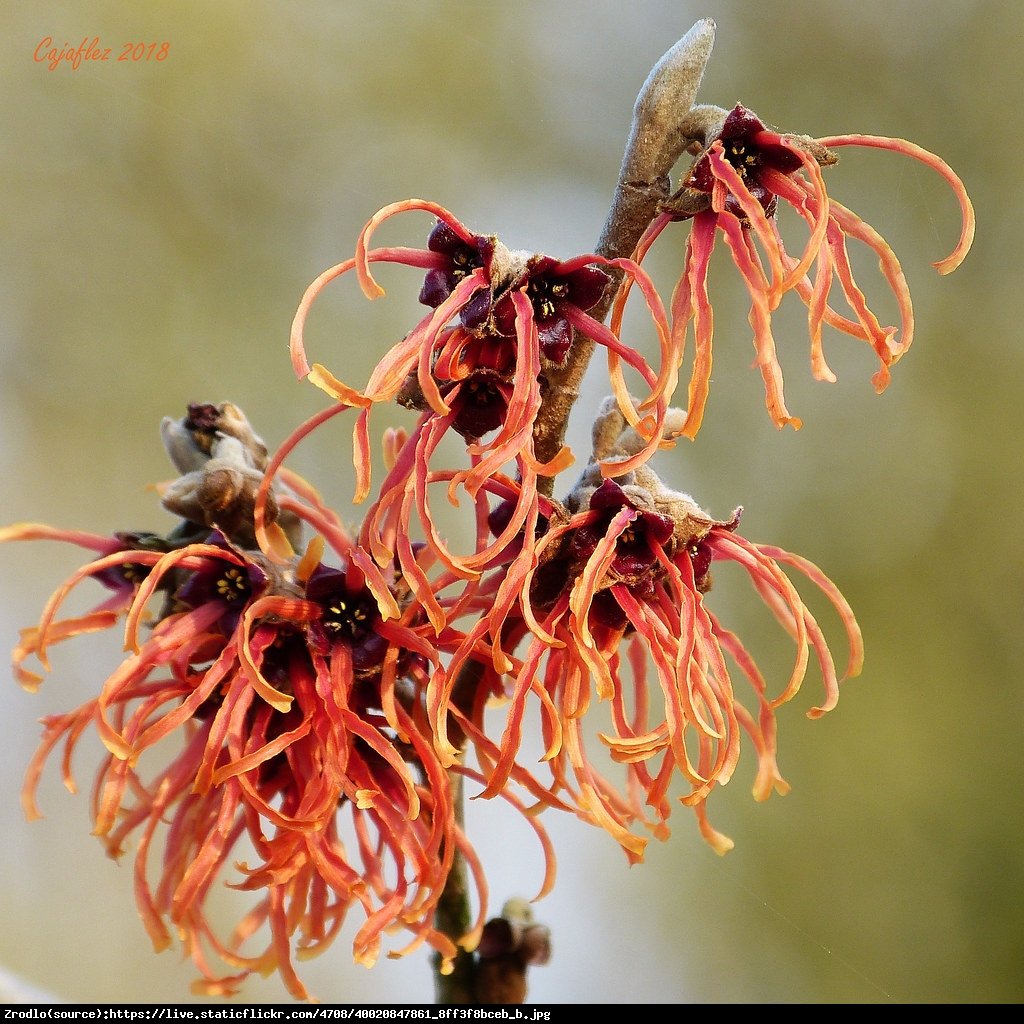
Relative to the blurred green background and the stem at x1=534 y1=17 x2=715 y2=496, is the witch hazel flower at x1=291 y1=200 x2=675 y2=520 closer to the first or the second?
the stem at x1=534 y1=17 x2=715 y2=496

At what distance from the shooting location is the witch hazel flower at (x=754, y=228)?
82 centimetres

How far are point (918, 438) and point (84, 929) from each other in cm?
353

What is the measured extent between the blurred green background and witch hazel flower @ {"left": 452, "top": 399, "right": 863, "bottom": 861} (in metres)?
2.06

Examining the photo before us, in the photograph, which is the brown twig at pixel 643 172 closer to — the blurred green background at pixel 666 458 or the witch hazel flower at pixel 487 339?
the witch hazel flower at pixel 487 339

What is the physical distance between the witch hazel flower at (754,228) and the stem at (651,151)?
1 cm

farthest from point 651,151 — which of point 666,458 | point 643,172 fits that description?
point 666,458

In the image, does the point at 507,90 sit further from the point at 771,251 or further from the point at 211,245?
the point at 771,251

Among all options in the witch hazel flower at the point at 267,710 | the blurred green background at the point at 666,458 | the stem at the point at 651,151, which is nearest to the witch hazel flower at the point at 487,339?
the stem at the point at 651,151

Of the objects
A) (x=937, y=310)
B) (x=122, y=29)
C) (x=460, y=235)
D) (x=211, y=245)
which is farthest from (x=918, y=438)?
Result: (x=460, y=235)

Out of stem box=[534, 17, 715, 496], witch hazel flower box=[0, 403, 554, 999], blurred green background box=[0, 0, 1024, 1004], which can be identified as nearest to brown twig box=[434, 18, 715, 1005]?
stem box=[534, 17, 715, 496]

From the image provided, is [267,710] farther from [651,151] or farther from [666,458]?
[666,458]

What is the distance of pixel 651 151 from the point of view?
2.78ft

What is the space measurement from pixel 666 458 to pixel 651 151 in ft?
9.70
